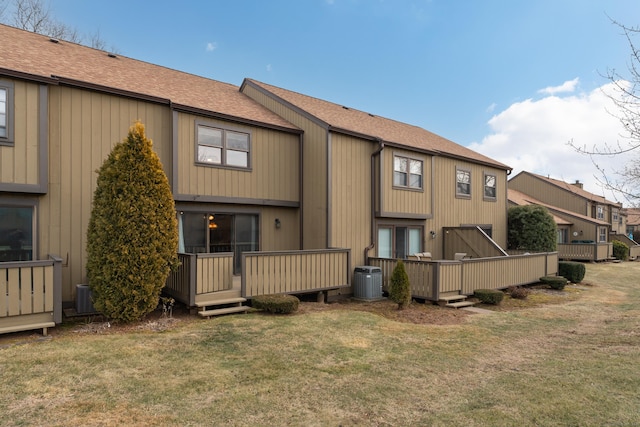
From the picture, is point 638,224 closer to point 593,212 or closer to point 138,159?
point 593,212

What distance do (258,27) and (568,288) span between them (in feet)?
66.3

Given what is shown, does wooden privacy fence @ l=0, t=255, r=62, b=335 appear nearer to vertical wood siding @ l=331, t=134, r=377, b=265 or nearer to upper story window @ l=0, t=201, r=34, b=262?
upper story window @ l=0, t=201, r=34, b=262

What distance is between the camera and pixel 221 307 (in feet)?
27.8

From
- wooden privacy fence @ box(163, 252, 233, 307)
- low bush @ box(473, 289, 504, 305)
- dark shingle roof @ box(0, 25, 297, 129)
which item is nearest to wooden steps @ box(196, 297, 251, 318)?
wooden privacy fence @ box(163, 252, 233, 307)

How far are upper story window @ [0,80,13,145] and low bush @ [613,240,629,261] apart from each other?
110 ft

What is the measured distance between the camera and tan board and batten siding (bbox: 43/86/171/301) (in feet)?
26.0

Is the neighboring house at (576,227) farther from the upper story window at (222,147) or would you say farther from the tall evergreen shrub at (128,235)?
the tall evergreen shrub at (128,235)

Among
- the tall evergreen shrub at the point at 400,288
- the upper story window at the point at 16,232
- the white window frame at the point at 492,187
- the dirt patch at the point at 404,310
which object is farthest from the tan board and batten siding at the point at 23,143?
the white window frame at the point at 492,187

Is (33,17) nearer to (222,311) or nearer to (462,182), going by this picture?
(222,311)

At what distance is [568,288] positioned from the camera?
44.7 feet

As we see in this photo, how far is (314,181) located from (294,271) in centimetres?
316

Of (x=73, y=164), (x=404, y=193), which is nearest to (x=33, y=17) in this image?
(x=73, y=164)

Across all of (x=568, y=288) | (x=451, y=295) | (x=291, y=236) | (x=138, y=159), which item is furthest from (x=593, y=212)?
(x=138, y=159)

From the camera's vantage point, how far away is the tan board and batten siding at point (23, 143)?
23.9 feet
